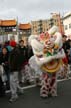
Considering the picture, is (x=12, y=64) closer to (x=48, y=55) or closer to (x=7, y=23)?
(x=48, y=55)

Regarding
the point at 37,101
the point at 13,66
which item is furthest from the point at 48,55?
the point at 37,101

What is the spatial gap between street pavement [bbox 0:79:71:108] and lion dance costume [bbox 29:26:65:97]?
335 mm

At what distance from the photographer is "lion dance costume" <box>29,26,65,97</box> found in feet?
33.0

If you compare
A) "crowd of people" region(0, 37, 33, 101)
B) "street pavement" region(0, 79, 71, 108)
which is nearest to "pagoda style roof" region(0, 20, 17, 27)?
"crowd of people" region(0, 37, 33, 101)

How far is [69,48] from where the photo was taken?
48.4ft

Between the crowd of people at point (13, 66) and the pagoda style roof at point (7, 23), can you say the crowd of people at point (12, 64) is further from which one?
the pagoda style roof at point (7, 23)

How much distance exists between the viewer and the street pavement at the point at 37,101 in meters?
9.16

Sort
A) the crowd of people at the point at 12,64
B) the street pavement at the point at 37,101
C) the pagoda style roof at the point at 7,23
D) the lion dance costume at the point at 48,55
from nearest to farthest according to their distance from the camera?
the street pavement at the point at 37,101 → the crowd of people at the point at 12,64 → the lion dance costume at the point at 48,55 → the pagoda style roof at the point at 7,23

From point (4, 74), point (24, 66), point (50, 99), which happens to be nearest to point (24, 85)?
point (24, 66)

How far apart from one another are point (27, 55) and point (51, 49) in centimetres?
225

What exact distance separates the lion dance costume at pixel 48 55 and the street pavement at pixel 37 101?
0.34 metres

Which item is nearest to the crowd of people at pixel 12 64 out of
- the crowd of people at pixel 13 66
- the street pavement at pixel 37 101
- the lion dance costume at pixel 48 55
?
the crowd of people at pixel 13 66

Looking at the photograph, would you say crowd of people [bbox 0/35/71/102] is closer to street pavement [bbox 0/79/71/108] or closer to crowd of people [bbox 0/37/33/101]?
crowd of people [bbox 0/37/33/101]

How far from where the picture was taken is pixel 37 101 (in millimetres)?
9672
